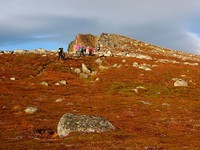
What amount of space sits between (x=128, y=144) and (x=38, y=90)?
48959 mm

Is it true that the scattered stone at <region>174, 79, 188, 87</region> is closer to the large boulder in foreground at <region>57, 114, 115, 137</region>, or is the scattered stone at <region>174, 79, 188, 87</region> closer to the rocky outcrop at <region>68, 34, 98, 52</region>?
the large boulder in foreground at <region>57, 114, 115, 137</region>

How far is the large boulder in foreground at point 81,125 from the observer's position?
38844 mm

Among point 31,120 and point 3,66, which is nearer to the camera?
point 31,120

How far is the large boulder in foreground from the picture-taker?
38844mm

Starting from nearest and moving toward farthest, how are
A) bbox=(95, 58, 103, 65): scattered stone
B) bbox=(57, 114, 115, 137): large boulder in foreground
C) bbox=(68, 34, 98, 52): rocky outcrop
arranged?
bbox=(57, 114, 115, 137): large boulder in foreground, bbox=(95, 58, 103, 65): scattered stone, bbox=(68, 34, 98, 52): rocky outcrop

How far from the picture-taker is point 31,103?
208 feet

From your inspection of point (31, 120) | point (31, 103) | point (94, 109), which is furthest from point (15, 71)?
point (31, 120)

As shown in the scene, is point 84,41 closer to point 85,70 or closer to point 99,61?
point 99,61

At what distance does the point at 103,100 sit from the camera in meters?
69.6

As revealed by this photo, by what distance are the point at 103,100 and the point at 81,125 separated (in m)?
30.4

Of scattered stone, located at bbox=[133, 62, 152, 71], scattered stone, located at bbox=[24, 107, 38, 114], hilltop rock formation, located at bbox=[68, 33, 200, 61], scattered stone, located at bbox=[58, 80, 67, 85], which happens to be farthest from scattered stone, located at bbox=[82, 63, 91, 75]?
hilltop rock formation, located at bbox=[68, 33, 200, 61]

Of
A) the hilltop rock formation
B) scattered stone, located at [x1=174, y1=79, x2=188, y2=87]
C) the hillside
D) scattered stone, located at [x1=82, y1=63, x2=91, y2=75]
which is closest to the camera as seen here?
the hillside

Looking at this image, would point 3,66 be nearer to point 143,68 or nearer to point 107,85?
point 107,85

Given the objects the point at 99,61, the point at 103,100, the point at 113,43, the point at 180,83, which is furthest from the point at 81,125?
the point at 113,43
